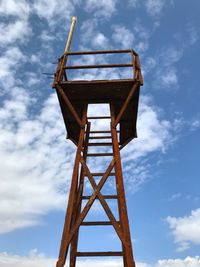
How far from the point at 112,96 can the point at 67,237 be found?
455 cm

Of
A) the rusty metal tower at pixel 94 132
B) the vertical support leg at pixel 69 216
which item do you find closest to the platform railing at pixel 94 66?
the rusty metal tower at pixel 94 132

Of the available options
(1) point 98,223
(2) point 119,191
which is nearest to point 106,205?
(2) point 119,191

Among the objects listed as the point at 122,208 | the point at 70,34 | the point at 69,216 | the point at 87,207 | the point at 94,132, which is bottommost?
the point at 69,216

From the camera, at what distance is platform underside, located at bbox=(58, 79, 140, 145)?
9938 mm

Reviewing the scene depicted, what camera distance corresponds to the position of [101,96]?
10570mm

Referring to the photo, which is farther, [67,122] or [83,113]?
[67,122]

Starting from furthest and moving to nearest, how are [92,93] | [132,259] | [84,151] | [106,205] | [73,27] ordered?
[73,27]
[84,151]
[92,93]
[106,205]
[132,259]

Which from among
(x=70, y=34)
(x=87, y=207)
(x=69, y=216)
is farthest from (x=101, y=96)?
(x=69, y=216)

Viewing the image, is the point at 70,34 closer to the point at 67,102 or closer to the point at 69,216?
the point at 67,102

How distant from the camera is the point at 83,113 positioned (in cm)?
1048

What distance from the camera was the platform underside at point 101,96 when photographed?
9.94 meters

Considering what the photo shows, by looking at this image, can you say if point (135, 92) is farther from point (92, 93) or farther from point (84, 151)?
point (84, 151)

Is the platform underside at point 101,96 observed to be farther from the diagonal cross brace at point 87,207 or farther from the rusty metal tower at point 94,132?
the diagonal cross brace at point 87,207

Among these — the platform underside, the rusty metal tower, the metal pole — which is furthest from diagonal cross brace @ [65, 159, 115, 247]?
the metal pole
